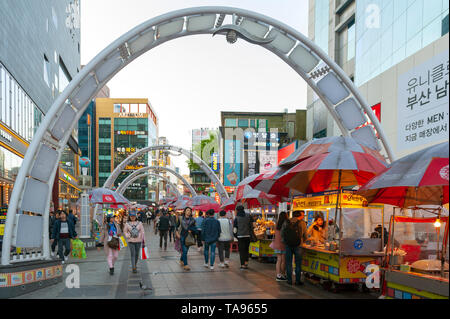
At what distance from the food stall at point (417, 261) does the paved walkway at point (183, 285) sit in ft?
5.77

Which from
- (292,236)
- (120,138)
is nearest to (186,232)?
(292,236)

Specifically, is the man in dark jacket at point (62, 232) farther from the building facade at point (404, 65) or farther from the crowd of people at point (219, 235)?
the building facade at point (404, 65)

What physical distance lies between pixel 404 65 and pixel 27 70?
83.0 ft

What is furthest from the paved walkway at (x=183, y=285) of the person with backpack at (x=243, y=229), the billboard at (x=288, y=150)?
the billboard at (x=288, y=150)

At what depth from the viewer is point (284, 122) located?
62.9 meters

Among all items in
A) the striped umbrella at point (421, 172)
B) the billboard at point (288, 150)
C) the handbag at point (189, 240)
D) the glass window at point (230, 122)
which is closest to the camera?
the striped umbrella at point (421, 172)

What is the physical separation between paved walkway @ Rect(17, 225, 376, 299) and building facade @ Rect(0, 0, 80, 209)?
16688 millimetres

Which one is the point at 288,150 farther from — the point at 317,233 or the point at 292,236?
the point at 292,236

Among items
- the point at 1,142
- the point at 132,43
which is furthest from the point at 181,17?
the point at 1,142

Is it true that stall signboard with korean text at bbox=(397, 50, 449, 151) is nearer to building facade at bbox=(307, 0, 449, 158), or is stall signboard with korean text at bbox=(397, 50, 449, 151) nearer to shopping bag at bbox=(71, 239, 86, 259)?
building facade at bbox=(307, 0, 449, 158)

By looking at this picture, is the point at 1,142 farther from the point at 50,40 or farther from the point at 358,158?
the point at 358,158

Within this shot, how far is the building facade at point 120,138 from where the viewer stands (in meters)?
106

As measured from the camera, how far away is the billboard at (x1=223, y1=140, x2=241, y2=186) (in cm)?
4809

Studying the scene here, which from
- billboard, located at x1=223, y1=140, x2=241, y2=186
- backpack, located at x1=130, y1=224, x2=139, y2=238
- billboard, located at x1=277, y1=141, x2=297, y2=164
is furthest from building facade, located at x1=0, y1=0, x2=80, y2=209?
billboard, located at x1=277, y1=141, x2=297, y2=164
